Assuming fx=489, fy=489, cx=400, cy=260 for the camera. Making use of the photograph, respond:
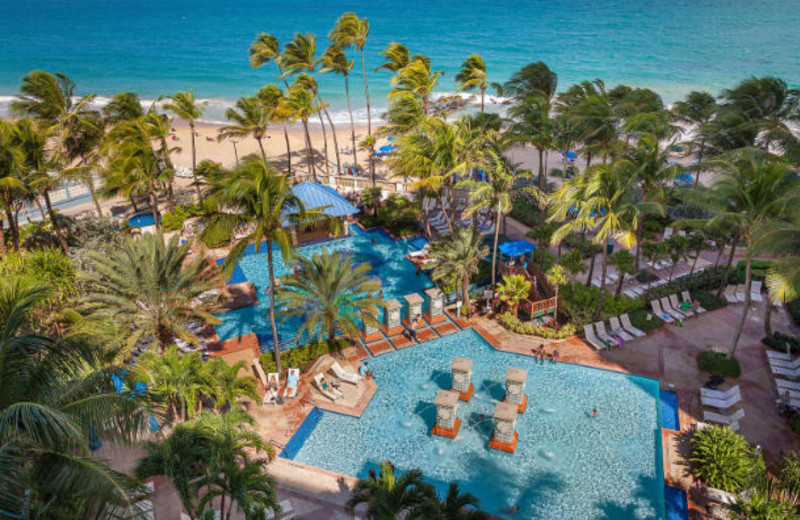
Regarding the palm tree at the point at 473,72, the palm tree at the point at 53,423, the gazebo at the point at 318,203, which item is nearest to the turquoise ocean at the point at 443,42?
the palm tree at the point at 473,72

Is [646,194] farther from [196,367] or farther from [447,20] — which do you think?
[447,20]

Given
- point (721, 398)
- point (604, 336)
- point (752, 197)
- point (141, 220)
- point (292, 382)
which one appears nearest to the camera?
point (721, 398)

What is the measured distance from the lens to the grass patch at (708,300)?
23211mm

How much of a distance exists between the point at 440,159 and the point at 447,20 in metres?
132

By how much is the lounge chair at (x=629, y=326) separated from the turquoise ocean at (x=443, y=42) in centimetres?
5443

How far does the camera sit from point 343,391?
18609 millimetres

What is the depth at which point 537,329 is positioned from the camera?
852 inches

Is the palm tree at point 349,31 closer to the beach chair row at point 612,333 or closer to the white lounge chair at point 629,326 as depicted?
the beach chair row at point 612,333

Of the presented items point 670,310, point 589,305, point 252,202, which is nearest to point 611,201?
point 589,305

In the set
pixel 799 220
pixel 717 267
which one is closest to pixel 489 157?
pixel 799 220

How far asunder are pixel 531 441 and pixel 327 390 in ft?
24.7

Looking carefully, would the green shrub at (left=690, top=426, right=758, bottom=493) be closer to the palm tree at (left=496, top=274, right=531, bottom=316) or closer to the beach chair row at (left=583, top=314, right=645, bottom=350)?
the beach chair row at (left=583, top=314, right=645, bottom=350)

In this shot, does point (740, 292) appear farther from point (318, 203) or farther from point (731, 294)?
point (318, 203)

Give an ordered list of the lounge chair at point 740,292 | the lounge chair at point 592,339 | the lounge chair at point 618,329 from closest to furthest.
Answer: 1. the lounge chair at point 592,339
2. the lounge chair at point 618,329
3. the lounge chair at point 740,292
